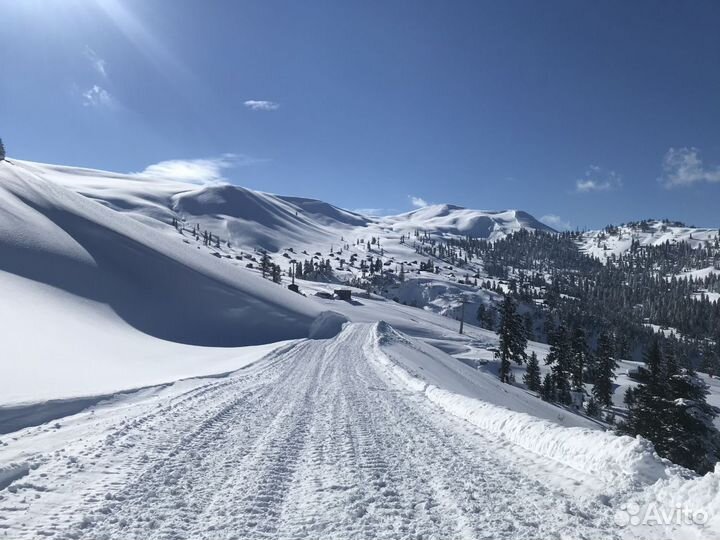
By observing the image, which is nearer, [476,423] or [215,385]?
[476,423]

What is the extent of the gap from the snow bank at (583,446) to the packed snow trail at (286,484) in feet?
1.31

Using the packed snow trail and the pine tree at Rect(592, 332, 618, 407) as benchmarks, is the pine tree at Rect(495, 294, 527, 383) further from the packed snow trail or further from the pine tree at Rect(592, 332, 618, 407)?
the packed snow trail

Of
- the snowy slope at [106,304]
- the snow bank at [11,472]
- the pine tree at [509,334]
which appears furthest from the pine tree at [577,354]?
the snow bank at [11,472]

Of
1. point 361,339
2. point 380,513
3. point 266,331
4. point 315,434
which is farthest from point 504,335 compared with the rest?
point 380,513

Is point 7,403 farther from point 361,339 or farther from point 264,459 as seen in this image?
point 361,339

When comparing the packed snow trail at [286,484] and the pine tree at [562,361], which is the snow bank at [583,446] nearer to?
the packed snow trail at [286,484]

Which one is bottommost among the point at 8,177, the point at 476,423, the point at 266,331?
the point at 266,331

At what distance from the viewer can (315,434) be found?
957 centimetres

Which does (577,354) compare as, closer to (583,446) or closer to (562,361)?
(562,361)

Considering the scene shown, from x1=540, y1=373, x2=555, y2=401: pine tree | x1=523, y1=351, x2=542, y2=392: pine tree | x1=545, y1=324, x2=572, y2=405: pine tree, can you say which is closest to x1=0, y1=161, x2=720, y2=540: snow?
x1=545, y1=324, x2=572, y2=405: pine tree

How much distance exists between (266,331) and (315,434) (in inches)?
1316

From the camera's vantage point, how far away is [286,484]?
6590 millimetres

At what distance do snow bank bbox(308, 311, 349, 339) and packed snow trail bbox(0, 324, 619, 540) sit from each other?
3360 cm

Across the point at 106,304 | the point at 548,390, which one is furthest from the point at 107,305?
the point at 548,390
